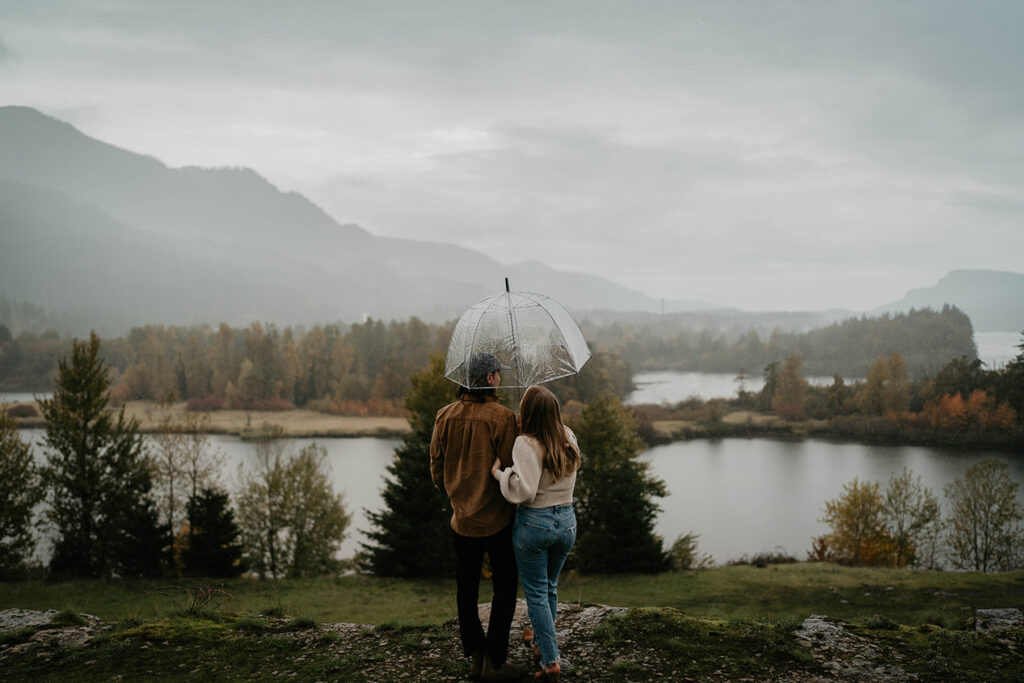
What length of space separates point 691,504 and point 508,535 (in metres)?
41.6

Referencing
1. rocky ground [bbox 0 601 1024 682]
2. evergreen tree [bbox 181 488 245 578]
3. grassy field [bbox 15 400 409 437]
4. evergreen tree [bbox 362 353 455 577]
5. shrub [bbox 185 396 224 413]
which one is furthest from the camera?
shrub [bbox 185 396 224 413]

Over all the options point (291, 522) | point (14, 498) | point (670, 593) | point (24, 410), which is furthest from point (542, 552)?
point (24, 410)

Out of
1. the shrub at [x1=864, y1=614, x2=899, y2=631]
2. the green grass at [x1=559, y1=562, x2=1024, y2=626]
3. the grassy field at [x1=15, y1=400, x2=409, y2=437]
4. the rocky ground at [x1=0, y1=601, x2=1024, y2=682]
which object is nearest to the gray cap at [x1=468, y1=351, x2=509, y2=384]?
the rocky ground at [x1=0, y1=601, x2=1024, y2=682]

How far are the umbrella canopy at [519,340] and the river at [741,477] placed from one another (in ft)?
98.1

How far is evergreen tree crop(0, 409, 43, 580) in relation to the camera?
2222 centimetres

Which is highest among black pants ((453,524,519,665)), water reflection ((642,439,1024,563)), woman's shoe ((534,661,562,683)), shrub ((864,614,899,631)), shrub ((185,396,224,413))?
black pants ((453,524,519,665))

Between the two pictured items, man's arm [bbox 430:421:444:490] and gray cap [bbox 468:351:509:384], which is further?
man's arm [bbox 430:421:444:490]

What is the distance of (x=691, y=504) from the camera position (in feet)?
138

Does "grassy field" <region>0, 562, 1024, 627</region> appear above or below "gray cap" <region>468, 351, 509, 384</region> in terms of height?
below

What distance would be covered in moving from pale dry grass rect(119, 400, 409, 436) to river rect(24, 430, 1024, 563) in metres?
2.28

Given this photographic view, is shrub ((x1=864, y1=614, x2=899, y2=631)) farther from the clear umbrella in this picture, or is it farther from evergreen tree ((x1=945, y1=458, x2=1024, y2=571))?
evergreen tree ((x1=945, y1=458, x2=1024, y2=571))

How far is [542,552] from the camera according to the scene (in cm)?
395

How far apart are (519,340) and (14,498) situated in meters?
27.7

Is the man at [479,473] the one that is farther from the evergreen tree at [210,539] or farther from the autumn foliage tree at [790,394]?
the autumn foliage tree at [790,394]
